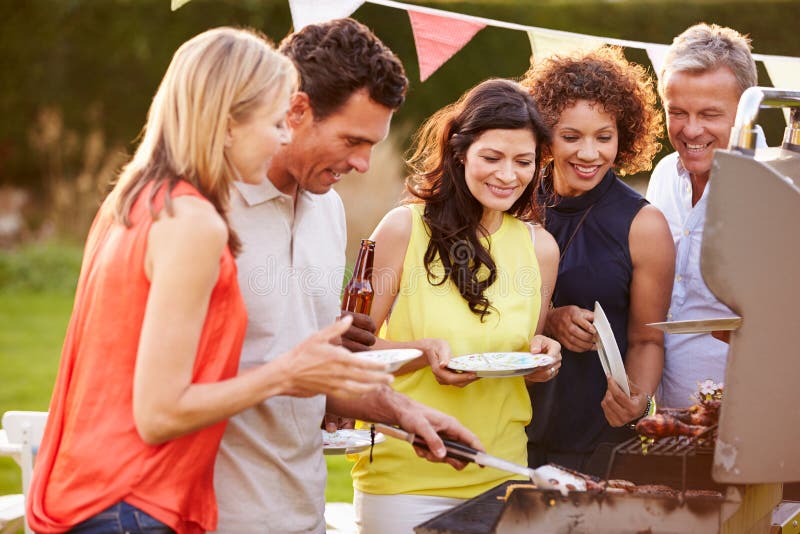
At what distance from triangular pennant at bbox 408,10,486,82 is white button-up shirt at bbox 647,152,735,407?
1.10 meters

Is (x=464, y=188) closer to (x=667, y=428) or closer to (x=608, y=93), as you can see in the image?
(x=608, y=93)

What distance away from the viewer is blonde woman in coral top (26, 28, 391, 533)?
1.69 meters

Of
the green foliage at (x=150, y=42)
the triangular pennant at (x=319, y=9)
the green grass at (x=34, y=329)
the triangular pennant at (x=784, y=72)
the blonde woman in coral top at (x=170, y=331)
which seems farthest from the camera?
the green foliage at (x=150, y=42)

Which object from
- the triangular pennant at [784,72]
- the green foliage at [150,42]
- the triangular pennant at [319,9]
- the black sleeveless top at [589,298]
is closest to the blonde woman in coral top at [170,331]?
the black sleeveless top at [589,298]

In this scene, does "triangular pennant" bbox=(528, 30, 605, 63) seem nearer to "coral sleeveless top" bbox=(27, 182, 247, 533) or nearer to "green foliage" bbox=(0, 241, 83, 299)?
"coral sleeveless top" bbox=(27, 182, 247, 533)

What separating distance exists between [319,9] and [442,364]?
5.35 ft

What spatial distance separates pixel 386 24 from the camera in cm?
991

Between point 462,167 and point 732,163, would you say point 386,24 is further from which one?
point 732,163

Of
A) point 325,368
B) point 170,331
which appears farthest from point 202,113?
point 325,368

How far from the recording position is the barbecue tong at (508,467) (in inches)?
82.6

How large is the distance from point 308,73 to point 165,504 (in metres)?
1.05

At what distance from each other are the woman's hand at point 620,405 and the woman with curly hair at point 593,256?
0.32 ft

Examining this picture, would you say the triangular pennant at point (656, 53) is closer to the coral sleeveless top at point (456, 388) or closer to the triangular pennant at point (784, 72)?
the triangular pennant at point (784, 72)

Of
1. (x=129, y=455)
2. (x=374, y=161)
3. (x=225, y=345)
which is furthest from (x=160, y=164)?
(x=374, y=161)
